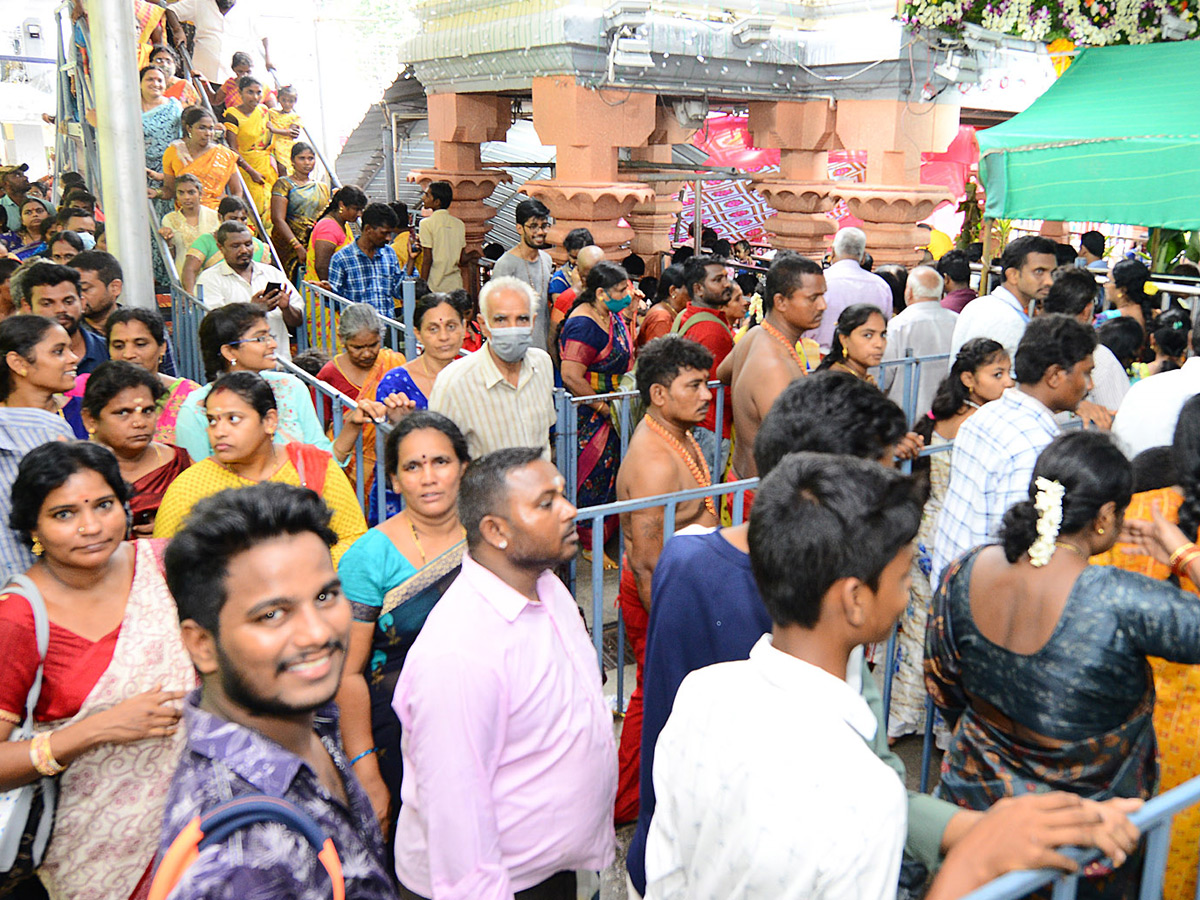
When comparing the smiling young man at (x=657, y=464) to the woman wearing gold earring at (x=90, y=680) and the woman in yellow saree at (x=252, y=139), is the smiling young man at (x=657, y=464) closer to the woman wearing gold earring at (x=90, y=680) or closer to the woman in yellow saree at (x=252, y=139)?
the woman wearing gold earring at (x=90, y=680)

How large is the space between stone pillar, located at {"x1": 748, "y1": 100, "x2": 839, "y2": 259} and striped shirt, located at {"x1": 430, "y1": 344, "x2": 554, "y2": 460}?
22.5 ft

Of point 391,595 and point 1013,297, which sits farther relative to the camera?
point 1013,297

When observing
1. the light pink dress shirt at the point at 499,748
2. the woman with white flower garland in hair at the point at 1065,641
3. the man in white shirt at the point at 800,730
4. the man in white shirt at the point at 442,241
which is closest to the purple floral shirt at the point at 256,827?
the light pink dress shirt at the point at 499,748

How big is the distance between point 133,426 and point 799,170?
28.3ft

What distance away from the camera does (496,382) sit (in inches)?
167

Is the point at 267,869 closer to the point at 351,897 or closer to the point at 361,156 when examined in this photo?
the point at 351,897

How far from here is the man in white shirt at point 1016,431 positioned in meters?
3.22

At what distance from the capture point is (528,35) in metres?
8.89

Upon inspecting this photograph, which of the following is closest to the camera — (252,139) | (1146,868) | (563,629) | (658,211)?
(1146,868)

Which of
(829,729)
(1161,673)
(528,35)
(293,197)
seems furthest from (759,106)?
(829,729)

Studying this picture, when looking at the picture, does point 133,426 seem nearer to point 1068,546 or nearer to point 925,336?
point 1068,546

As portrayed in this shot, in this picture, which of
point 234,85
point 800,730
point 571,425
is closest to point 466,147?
point 234,85

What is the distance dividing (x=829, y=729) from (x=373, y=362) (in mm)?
3829

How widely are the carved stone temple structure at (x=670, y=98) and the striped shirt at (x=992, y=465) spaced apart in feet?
19.4
